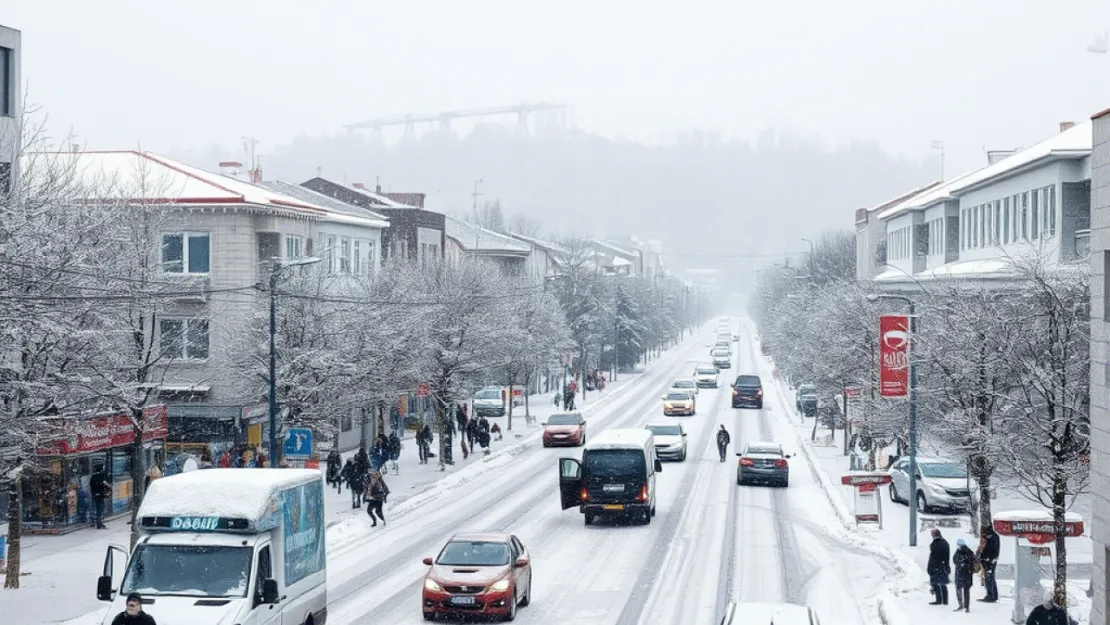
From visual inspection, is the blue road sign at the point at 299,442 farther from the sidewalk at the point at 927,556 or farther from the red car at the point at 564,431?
the red car at the point at 564,431

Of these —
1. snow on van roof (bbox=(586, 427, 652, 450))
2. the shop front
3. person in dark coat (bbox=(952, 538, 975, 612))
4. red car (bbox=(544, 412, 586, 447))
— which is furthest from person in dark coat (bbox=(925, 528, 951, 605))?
red car (bbox=(544, 412, 586, 447))

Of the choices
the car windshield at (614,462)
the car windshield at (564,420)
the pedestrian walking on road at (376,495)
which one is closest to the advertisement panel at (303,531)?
the pedestrian walking on road at (376,495)

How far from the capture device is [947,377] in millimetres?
28375

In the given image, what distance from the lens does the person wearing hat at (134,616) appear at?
1575cm

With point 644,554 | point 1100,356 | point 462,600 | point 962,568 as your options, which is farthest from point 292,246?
point 1100,356

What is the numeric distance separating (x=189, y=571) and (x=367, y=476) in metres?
22.2

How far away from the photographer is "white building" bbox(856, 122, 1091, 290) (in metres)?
38.4

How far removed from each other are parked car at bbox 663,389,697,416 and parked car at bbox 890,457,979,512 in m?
31.9

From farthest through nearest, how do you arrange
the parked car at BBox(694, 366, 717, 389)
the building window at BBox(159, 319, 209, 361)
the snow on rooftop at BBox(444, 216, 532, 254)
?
the parked car at BBox(694, 366, 717, 389)
the snow on rooftop at BBox(444, 216, 532, 254)
the building window at BBox(159, 319, 209, 361)

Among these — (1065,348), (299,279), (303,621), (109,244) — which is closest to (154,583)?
(303,621)

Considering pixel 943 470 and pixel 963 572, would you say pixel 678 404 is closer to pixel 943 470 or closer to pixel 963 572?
pixel 943 470

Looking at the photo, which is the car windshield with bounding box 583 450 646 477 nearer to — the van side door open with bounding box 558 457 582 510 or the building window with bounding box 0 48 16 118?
the van side door open with bounding box 558 457 582 510

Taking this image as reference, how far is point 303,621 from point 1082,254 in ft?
81.5

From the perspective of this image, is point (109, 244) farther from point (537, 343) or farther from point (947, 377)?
point (537, 343)
